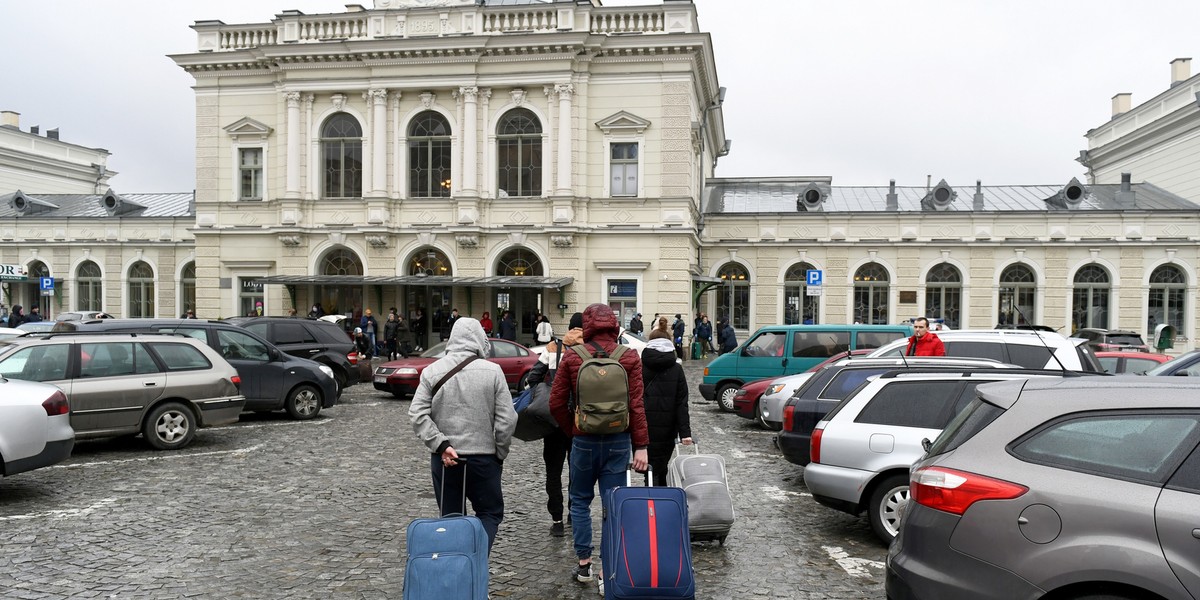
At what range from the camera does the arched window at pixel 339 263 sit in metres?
30.8

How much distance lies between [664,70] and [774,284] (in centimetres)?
1009

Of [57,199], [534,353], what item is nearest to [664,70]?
[534,353]

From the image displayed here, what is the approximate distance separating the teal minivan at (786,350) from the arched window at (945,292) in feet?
59.6

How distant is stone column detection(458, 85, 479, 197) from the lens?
95.2 ft

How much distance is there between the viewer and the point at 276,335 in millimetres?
17359

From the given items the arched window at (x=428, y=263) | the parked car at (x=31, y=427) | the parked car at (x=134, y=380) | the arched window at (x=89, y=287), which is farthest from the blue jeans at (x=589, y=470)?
the arched window at (x=89, y=287)

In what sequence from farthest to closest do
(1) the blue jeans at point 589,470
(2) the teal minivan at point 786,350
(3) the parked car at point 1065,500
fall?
(2) the teal minivan at point 786,350 < (1) the blue jeans at point 589,470 < (3) the parked car at point 1065,500

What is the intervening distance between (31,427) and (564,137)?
22078 mm

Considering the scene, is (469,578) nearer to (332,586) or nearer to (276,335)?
(332,586)

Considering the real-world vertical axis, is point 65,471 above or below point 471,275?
below

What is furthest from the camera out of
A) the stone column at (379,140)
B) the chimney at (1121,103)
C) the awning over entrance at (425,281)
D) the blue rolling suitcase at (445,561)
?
the chimney at (1121,103)

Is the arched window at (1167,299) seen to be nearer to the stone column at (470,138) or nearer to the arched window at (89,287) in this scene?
the stone column at (470,138)

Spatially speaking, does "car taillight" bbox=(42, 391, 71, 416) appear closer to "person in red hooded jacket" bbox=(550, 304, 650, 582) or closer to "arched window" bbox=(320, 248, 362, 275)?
"person in red hooded jacket" bbox=(550, 304, 650, 582)

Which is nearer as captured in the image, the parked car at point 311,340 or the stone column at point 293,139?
the parked car at point 311,340
